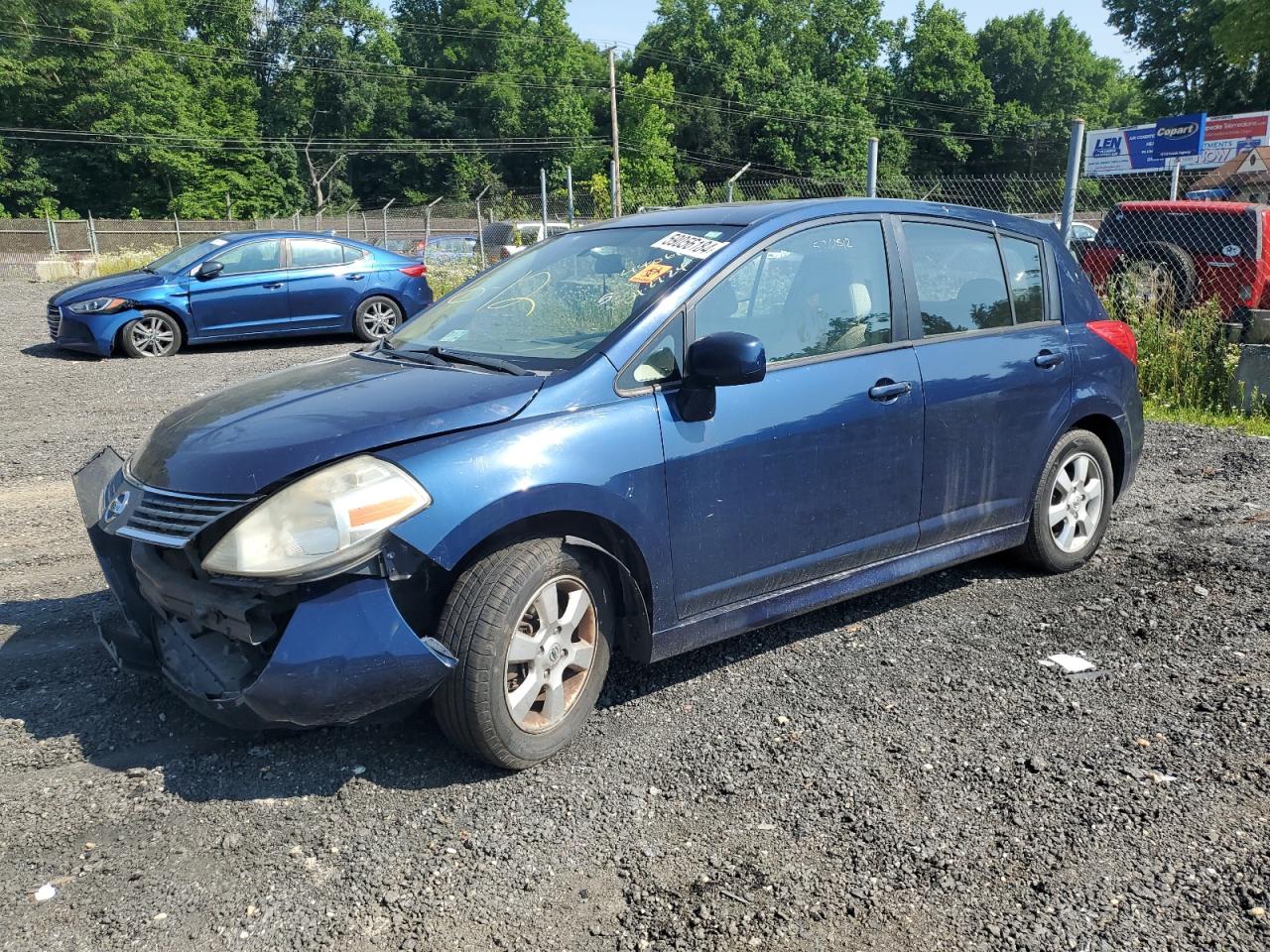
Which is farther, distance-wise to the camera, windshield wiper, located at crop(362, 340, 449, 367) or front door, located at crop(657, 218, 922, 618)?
windshield wiper, located at crop(362, 340, 449, 367)

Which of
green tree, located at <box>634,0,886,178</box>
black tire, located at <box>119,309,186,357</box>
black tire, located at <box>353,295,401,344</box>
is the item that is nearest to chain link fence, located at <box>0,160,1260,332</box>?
black tire, located at <box>353,295,401,344</box>

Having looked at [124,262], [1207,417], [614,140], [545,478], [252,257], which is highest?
[614,140]

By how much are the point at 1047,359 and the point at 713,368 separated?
82.8 inches

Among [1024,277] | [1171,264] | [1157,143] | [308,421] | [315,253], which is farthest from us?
[1157,143]

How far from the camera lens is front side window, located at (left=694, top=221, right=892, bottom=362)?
12.5 ft

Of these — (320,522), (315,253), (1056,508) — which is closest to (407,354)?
(320,522)

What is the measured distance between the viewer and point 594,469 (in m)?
3.25

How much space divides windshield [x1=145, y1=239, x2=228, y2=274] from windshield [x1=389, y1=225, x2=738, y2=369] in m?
9.52

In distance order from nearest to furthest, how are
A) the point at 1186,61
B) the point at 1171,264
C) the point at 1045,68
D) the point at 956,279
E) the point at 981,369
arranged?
the point at 981,369
the point at 956,279
the point at 1171,264
the point at 1186,61
the point at 1045,68

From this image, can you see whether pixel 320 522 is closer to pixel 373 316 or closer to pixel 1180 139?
pixel 373 316

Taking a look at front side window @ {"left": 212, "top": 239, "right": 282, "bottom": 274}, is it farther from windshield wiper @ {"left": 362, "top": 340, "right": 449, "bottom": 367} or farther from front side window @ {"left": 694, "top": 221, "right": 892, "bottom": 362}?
front side window @ {"left": 694, "top": 221, "right": 892, "bottom": 362}

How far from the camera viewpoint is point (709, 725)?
359 cm

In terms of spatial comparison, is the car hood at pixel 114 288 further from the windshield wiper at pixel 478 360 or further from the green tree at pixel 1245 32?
the green tree at pixel 1245 32

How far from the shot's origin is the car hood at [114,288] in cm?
1216
